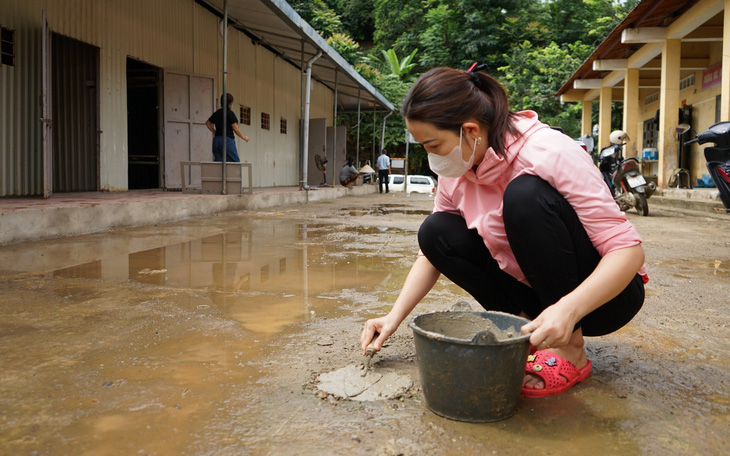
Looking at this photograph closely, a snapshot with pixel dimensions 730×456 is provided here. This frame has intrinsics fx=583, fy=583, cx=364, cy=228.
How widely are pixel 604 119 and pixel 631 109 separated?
294cm

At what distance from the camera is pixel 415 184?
862 inches

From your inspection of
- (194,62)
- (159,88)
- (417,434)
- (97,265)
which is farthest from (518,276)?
(194,62)

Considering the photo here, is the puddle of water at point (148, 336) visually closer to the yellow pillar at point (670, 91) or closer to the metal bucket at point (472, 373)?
the metal bucket at point (472, 373)

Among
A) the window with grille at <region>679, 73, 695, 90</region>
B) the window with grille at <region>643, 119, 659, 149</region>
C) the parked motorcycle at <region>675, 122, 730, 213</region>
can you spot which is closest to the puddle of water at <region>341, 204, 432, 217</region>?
the parked motorcycle at <region>675, 122, 730, 213</region>

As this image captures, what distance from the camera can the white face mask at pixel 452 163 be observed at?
5.33 ft

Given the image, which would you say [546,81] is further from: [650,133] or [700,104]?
[700,104]

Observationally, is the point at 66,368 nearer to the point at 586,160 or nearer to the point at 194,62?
the point at 586,160

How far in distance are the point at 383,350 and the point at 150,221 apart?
4.80m

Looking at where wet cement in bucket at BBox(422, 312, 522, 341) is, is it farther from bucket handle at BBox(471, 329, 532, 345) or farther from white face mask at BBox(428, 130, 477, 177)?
white face mask at BBox(428, 130, 477, 177)

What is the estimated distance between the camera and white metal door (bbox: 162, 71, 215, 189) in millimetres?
9875

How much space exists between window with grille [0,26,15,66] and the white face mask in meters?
6.37

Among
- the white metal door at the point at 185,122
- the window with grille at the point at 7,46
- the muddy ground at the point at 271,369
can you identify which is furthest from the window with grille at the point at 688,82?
the window with grille at the point at 7,46

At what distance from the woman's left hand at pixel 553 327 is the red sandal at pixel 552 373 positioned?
0.30m

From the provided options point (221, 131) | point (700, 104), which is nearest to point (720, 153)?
point (221, 131)
